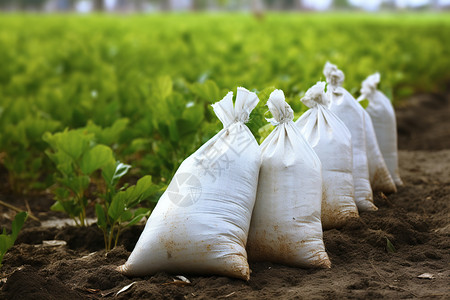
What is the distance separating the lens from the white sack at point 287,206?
2662 millimetres

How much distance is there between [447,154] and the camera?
18.9 ft

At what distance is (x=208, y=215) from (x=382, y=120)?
192 centimetres

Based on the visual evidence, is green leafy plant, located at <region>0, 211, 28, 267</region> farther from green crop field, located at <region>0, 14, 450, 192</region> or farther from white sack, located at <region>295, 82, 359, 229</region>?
white sack, located at <region>295, 82, 359, 229</region>

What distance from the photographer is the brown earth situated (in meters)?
2.40

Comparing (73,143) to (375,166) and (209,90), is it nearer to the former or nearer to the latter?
(209,90)

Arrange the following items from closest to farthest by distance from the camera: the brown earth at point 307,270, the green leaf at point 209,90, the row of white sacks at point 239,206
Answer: the brown earth at point 307,270 < the row of white sacks at point 239,206 < the green leaf at point 209,90

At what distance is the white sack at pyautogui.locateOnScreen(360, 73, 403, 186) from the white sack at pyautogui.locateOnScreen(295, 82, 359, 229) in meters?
0.95

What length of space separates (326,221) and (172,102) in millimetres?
1259

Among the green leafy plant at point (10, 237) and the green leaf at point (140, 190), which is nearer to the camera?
the green leafy plant at point (10, 237)

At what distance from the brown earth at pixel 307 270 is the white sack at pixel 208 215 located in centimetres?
6

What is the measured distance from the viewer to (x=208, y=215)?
8.31 feet

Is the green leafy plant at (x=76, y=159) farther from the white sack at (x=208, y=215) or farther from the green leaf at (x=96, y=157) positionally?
the white sack at (x=208, y=215)

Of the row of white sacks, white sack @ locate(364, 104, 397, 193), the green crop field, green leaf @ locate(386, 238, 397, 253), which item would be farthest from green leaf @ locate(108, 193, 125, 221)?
white sack @ locate(364, 104, 397, 193)

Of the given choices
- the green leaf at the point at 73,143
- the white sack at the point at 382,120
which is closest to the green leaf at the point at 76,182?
the green leaf at the point at 73,143
